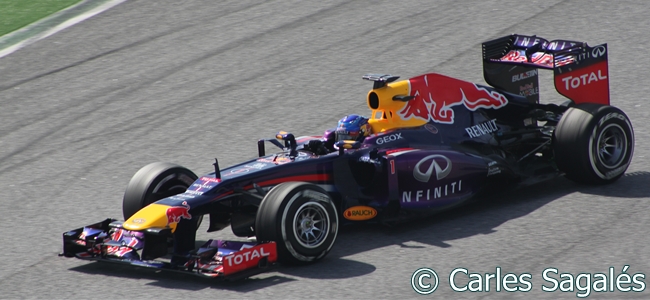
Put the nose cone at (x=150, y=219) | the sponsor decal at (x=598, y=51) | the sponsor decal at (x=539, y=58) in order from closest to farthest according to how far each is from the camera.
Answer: the nose cone at (x=150, y=219) < the sponsor decal at (x=539, y=58) < the sponsor decal at (x=598, y=51)

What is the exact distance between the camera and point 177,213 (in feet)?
25.7

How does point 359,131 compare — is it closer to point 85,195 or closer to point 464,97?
point 464,97

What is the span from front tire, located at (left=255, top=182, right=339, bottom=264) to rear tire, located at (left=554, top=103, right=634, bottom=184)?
2747 mm

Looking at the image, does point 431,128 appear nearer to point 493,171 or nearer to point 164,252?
point 493,171

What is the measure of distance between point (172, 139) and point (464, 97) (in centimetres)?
416

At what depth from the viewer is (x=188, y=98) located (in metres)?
13.8

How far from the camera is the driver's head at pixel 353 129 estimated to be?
905cm

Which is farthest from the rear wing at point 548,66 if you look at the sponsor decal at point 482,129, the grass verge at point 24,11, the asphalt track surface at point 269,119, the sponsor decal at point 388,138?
the grass verge at point 24,11

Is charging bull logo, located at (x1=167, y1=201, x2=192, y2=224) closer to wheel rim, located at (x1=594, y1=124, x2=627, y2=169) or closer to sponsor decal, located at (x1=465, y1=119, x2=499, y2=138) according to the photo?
sponsor decal, located at (x1=465, y1=119, x2=499, y2=138)

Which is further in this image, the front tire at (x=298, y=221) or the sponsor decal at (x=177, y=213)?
the sponsor decal at (x=177, y=213)

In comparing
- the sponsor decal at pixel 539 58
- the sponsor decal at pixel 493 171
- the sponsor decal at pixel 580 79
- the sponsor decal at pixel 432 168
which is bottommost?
the sponsor decal at pixel 493 171

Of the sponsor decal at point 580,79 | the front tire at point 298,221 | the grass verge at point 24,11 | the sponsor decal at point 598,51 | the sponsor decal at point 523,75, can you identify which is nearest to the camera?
the front tire at point 298,221

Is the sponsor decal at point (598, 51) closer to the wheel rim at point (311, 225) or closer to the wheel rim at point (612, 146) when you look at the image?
the wheel rim at point (612, 146)

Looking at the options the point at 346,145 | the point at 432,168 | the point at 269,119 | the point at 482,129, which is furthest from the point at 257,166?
the point at 269,119
